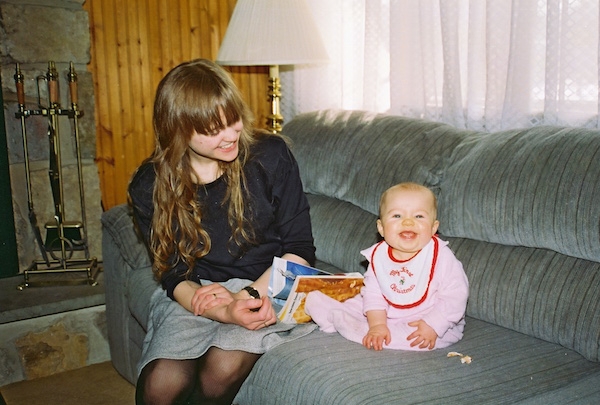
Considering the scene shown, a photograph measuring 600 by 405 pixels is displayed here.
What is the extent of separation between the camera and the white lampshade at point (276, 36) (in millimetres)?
2615

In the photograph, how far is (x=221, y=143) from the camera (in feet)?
5.59

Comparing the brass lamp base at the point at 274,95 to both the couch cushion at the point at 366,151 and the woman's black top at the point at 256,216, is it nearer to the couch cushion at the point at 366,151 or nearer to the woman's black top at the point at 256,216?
the couch cushion at the point at 366,151

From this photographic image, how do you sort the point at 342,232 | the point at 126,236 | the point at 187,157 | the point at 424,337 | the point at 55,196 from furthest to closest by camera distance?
the point at 55,196 < the point at 126,236 < the point at 342,232 < the point at 187,157 < the point at 424,337

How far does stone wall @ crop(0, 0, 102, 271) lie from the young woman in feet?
3.72

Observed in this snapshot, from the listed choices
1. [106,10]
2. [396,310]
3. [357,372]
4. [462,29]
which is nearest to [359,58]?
[462,29]

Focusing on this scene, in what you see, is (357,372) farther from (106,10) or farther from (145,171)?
(106,10)

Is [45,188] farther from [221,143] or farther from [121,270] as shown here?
[221,143]

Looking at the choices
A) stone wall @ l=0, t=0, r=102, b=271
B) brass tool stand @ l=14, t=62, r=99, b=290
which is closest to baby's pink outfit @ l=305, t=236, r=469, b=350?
brass tool stand @ l=14, t=62, r=99, b=290

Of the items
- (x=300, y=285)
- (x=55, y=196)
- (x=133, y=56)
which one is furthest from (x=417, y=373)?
(x=133, y=56)

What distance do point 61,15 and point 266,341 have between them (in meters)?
1.83

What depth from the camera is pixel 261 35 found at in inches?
104

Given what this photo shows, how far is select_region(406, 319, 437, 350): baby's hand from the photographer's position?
152 cm

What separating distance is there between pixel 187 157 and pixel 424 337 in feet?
2.61

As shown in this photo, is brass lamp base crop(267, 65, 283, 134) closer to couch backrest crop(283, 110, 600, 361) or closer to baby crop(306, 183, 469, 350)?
couch backrest crop(283, 110, 600, 361)
